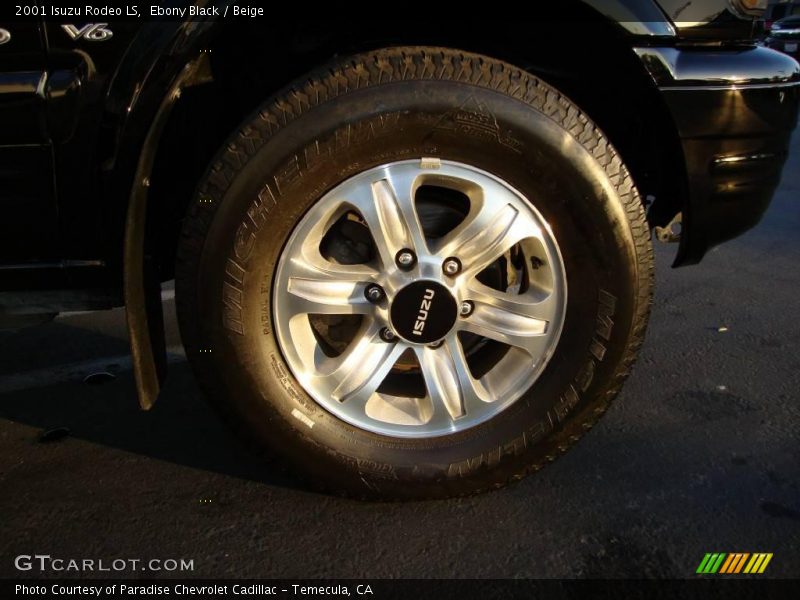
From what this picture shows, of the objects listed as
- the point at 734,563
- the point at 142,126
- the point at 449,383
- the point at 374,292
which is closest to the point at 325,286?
the point at 374,292

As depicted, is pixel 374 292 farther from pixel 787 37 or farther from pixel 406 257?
pixel 787 37

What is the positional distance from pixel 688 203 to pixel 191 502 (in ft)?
5.67

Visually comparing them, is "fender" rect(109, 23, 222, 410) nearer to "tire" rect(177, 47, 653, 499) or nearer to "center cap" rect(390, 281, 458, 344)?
"tire" rect(177, 47, 653, 499)

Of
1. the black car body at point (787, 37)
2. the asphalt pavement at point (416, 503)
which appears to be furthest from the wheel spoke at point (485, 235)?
the black car body at point (787, 37)

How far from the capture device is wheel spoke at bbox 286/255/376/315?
6.38 feet

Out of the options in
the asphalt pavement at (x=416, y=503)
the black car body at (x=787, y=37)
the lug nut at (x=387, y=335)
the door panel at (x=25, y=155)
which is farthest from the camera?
the black car body at (x=787, y=37)

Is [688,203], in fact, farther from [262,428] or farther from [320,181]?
[262,428]

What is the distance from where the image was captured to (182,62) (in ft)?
5.99

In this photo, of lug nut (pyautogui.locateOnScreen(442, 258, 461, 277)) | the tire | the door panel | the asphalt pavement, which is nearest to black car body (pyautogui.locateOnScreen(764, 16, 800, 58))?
the asphalt pavement

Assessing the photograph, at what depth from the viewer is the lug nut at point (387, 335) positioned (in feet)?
6.55

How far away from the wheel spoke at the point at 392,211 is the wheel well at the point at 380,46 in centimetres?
49

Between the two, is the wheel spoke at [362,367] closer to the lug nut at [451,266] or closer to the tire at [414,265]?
the tire at [414,265]

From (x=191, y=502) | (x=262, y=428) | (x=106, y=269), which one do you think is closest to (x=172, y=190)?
(x=106, y=269)

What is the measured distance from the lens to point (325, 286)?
196 centimetres
